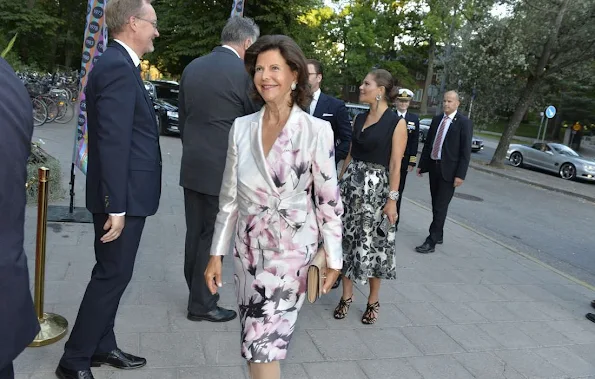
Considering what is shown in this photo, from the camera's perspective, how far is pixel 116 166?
2549 millimetres

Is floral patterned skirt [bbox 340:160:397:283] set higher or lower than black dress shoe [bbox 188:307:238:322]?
higher

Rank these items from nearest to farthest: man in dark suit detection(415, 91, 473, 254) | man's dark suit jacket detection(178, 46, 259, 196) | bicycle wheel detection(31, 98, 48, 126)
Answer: man's dark suit jacket detection(178, 46, 259, 196) → man in dark suit detection(415, 91, 473, 254) → bicycle wheel detection(31, 98, 48, 126)

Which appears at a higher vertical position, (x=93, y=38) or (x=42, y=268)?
(x=93, y=38)

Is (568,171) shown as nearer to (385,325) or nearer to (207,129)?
(385,325)

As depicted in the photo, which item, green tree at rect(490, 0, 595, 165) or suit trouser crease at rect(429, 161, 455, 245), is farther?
green tree at rect(490, 0, 595, 165)

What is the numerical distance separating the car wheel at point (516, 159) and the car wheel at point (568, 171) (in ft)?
7.14

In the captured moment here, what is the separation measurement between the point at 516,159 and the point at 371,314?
19812 millimetres

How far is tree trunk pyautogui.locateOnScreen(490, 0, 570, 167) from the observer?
16.3 meters

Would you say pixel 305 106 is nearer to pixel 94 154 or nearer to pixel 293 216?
pixel 293 216

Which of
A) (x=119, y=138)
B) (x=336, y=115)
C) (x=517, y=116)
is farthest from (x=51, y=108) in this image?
(x=517, y=116)

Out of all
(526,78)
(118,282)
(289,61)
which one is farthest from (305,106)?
(526,78)

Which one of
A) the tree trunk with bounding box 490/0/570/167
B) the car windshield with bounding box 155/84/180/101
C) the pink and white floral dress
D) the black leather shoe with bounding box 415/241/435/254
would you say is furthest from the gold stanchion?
the tree trunk with bounding box 490/0/570/167

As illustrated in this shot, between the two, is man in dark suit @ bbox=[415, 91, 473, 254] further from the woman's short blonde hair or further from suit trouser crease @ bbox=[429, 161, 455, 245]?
the woman's short blonde hair

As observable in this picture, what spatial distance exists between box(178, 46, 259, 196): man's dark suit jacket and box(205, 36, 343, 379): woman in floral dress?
1166 millimetres
